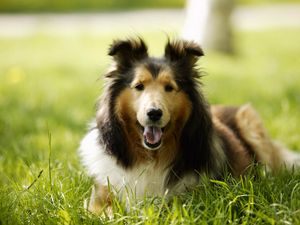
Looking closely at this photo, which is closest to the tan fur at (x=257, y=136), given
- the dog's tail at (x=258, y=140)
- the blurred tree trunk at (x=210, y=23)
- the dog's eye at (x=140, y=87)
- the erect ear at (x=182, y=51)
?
the dog's tail at (x=258, y=140)

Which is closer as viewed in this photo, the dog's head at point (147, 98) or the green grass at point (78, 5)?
the dog's head at point (147, 98)

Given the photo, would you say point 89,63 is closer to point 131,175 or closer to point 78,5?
point 131,175

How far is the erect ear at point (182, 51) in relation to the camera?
15.6ft

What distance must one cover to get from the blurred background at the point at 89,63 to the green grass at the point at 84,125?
0.07ft

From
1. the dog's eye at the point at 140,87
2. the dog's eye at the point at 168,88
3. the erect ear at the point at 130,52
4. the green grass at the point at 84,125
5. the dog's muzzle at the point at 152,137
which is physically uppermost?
the erect ear at the point at 130,52

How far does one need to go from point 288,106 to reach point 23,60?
652 centimetres

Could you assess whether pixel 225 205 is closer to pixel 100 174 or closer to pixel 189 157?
pixel 189 157

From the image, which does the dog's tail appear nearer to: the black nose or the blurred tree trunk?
the black nose

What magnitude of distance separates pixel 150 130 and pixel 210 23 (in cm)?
803

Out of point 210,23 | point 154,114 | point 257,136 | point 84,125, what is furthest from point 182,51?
point 210,23

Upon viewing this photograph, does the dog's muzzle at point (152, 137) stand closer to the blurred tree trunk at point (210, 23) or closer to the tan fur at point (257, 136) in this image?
the tan fur at point (257, 136)

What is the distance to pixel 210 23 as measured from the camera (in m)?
12.2

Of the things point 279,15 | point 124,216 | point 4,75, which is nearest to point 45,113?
point 4,75

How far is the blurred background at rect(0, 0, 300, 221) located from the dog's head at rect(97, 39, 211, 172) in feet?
0.67
